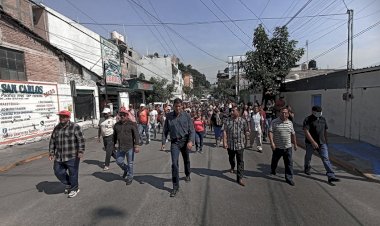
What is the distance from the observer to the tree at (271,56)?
17688 millimetres

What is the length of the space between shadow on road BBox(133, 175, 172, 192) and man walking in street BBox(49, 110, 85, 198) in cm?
146

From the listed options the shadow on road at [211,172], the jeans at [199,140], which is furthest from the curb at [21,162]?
the jeans at [199,140]

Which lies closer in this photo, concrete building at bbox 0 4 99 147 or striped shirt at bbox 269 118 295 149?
Result: striped shirt at bbox 269 118 295 149

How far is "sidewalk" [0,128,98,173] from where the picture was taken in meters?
8.74

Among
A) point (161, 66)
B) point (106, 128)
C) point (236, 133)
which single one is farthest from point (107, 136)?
point (161, 66)

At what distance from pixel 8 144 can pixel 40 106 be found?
2630mm

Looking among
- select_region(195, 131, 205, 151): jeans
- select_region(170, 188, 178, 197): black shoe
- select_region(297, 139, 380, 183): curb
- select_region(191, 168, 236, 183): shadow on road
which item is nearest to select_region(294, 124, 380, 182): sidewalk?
select_region(297, 139, 380, 183): curb

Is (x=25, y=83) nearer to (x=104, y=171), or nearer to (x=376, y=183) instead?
(x=104, y=171)

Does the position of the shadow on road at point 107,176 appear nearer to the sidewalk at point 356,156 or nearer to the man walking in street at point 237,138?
the man walking in street at point 237,138

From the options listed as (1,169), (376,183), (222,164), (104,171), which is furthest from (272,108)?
(1,169)

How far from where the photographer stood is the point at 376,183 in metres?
5.92

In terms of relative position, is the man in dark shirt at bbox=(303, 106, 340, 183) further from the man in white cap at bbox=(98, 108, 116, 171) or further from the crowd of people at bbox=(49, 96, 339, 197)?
the man in white cap at bbox=(98, 108, 116, 171)

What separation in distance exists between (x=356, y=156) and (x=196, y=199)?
5.94 meters

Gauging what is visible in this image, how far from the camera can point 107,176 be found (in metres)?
6.73
